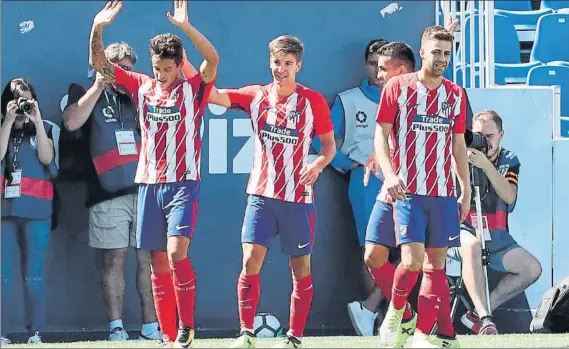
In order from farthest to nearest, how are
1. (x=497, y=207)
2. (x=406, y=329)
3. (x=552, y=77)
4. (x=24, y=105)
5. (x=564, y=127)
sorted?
(x=552, y=77)
(x=564, y=127)
(x=497, y=207)
(x=24, y=105)
(x=406, y=329)

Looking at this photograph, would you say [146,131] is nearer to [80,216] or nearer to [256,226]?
[256,226]

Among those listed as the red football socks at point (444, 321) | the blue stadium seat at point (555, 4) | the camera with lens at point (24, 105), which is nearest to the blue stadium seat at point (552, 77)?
the blue stadium seat at point (555, 4)

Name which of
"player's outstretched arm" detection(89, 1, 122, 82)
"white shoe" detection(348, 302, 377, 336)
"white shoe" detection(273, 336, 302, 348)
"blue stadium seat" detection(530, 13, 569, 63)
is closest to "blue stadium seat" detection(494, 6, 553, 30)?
"blue stadium seat" detection(530, 13, 569, 63)

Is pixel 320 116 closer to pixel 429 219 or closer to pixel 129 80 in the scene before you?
pixel 429 219

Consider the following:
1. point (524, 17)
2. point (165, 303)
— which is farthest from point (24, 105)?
point (524, 17)

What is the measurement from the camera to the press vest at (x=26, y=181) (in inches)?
336

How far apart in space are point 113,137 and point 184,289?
234 cm

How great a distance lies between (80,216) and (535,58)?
5.39 m

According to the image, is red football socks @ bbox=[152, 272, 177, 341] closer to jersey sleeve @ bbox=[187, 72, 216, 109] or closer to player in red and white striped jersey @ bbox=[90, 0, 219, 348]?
player in red and white striped jersey @ bbox=[90, 0, 219, 348]

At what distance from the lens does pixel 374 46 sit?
353 inches

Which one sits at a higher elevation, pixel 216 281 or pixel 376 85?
pixel 376 85

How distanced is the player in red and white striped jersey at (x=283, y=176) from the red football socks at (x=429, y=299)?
64 cm

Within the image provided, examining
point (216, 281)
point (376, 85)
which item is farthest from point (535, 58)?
point (216, 281)

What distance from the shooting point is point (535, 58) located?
Result: 12.2 m
